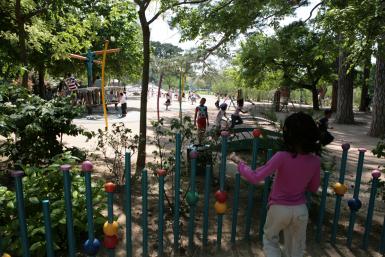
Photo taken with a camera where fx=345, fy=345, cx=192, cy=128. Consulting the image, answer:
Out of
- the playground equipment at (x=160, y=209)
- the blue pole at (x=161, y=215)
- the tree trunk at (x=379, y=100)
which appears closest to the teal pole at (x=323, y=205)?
the playground equipment at (x=160, y=209)

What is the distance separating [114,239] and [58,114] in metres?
3.03

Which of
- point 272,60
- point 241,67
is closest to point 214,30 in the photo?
point 272,60

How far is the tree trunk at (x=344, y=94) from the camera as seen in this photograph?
48.8ft

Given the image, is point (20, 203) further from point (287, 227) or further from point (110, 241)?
point (287, 227)

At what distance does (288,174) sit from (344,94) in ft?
46.7

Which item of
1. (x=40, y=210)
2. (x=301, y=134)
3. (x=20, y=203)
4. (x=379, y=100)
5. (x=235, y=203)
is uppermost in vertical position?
(x=301, y=134)

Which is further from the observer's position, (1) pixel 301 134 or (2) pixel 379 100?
(2) pixel 379 100

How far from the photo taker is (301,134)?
8.20 feet

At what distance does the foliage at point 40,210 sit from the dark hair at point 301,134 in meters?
2.15

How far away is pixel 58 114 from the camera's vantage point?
17.3 ft

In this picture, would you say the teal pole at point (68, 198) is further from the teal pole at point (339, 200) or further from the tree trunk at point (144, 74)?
the tree trunk at point (144, 74)

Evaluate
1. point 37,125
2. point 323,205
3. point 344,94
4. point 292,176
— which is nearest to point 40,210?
point 37,125

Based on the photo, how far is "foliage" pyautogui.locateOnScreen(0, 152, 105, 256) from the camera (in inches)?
126

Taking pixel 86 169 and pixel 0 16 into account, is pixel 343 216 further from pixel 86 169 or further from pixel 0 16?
pixel 0 16
